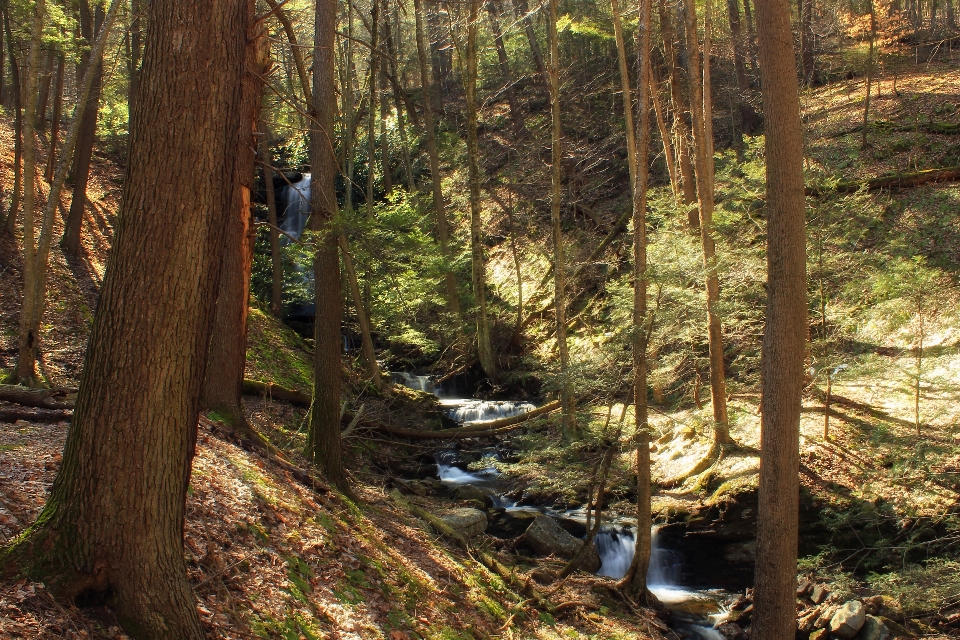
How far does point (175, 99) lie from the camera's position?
358 cm

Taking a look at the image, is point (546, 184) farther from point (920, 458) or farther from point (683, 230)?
point (920, 458)

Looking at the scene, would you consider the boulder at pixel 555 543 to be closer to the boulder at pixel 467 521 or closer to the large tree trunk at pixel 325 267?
the boulder at pixel 467 521

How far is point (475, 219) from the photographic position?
62.8 ft

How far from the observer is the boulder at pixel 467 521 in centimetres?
959

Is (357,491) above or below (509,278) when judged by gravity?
below

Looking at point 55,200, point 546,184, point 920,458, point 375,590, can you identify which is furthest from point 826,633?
point 546,184

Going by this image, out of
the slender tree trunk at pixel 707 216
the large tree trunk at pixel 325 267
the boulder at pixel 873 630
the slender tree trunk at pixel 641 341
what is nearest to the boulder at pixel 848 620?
the boulder at pixel 873 630

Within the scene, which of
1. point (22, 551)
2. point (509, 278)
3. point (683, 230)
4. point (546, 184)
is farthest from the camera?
point (546, 184)

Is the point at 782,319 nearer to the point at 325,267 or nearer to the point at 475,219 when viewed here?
the point at 325,267

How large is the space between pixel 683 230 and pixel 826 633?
7910 millimetres

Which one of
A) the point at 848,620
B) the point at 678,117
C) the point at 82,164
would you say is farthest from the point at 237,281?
the point at 82,164

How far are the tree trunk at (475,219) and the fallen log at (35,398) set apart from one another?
12.9 meters

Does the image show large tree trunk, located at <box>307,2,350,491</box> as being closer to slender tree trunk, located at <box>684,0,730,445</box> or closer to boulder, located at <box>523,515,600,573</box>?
boulder, located at <box>523,515,600,573</box>

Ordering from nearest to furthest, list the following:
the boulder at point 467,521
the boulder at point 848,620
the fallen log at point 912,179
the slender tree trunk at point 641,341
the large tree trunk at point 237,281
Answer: the large tree trunk at point 237,281 < the boulder at point 848,620 < the slender tree trunk at point 641,341 < the boulder at point 467,521 < the fallen log at point 912,179
